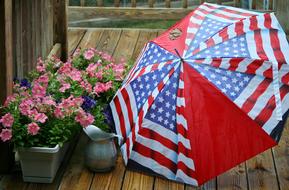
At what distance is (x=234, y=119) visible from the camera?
3.26 meters

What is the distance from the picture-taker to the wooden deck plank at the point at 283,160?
355cm

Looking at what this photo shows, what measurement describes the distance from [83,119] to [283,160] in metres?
1.10

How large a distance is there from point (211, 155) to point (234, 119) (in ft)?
0.64

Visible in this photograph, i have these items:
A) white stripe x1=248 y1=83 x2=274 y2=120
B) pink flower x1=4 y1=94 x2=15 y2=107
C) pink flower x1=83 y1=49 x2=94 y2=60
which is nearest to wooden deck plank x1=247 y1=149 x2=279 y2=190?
white stripe x1=248 y1=83 x2=274 y2=120

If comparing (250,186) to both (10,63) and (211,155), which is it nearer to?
(211,155)

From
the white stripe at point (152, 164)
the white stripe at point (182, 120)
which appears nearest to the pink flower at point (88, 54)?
the white stripe at point (152, 164)

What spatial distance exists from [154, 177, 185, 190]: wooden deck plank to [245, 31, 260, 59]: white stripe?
715 mm

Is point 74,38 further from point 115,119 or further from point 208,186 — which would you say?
point 208,186

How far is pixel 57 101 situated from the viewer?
144 inches

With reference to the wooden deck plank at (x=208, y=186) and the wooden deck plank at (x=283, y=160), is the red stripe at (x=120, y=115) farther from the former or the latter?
the wooden deck plank at (x=283, y=160)

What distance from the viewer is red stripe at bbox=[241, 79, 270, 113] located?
327cm

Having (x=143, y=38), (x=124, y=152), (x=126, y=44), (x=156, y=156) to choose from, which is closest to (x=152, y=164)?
(x=156, y=156)

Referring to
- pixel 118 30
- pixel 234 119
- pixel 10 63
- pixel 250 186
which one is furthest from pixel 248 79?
pixel 118 30

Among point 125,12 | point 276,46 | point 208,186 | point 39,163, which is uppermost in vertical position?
point 276,46
